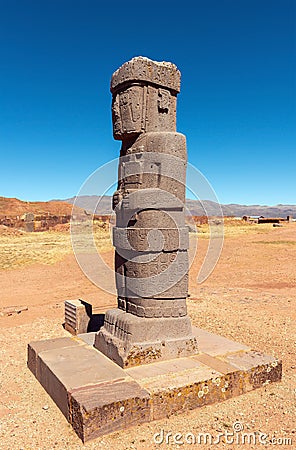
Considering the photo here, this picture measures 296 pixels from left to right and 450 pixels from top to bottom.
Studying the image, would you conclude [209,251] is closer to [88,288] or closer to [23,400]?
[88,288]

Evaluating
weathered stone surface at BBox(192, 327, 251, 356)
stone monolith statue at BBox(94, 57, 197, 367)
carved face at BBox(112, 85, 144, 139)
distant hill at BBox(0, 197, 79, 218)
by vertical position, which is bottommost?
weathered stone surface at BBox(192, 327, 251, 356)

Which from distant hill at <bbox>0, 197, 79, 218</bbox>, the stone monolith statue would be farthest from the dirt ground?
distant hill at <bbox>0, 197, 79, 218</bbox>

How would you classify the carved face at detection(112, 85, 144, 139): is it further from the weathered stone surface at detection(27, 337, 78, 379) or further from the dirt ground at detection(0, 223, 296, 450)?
the dirt ground at detection(0, 223, 296, 450)

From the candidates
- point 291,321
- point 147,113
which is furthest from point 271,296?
point 147,113

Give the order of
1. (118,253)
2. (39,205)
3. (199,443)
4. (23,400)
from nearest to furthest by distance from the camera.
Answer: (199,443) → (23,400) → (118,253) → (39,205)

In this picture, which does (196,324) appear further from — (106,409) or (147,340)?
(106,409)

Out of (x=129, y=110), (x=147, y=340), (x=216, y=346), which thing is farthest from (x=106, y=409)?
(x=129, y=110)

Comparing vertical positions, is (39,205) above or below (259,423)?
above

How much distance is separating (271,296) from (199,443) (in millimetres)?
8276

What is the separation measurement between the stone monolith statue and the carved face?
1 centimetres

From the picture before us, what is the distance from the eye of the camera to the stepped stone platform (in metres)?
4.34

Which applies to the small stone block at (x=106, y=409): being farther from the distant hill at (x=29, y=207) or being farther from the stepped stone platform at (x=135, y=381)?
the distant hill at (x=29, y=207)

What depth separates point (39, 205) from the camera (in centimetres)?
7044

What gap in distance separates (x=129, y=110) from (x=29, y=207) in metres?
63.1
